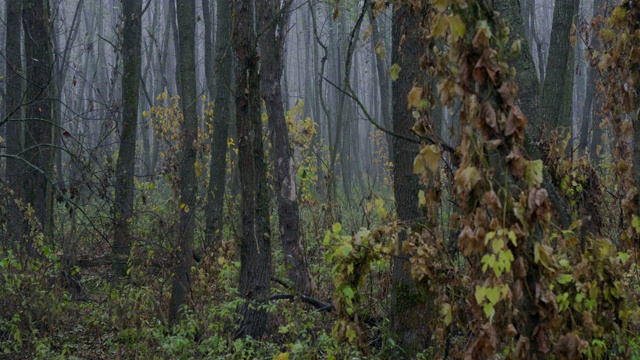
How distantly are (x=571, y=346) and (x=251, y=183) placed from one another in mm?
3585

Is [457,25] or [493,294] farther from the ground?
[457,25]

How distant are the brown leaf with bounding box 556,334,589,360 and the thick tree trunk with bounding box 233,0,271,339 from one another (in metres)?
3.20

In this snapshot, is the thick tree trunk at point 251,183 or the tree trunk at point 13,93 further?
the tree trunk at point 13,93

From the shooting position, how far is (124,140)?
9062 mm

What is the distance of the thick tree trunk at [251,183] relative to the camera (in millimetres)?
5680

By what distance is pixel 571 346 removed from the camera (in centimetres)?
276

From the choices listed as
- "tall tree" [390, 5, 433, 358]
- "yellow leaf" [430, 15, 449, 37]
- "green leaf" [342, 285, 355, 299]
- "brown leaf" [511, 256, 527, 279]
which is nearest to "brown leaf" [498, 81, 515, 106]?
"yellow leaf" [430, 15, 449, 37]

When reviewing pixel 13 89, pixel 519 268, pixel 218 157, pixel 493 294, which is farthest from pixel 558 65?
pixel 13 89

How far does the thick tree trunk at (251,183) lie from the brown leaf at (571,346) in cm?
320

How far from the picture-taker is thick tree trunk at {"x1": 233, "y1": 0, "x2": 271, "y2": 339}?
5.68 metres

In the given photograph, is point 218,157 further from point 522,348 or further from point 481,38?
point 481,38

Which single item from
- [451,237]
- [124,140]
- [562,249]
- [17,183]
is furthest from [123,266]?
[562,249]

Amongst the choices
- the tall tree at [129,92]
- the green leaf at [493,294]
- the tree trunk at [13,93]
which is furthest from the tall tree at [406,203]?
the tree trunk at [13,93]

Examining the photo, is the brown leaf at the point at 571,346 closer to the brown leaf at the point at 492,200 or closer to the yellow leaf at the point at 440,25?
the brown leaf at the point at 492,200
